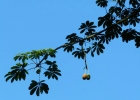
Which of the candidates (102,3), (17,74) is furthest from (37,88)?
(102,3)

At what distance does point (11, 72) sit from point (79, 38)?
142 cm

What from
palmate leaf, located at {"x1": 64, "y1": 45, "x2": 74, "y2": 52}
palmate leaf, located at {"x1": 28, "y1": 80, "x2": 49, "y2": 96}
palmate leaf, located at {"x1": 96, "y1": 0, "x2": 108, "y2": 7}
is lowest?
palmate leaf, located at {"x1": 28, "y1": 80, "x2": 49, "y2": 96}

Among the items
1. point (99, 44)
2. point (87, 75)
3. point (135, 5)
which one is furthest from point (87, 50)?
point (135, 5)

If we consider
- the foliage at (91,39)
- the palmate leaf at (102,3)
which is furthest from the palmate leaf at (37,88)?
the palmate leaf at (102,3)

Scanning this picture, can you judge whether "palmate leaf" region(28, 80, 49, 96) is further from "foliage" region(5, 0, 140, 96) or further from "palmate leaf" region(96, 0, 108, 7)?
"palmate leaf" region(96, 0, 108, 7)

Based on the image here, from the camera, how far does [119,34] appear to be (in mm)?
7254

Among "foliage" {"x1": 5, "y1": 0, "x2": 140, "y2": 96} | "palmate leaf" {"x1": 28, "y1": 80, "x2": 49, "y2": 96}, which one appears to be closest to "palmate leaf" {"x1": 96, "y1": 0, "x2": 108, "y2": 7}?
"foliage" {"x1": 5, "y1": 0, "x2": 140, "y2": 96}

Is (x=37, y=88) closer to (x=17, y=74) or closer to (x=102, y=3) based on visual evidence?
(x=17, y=74)

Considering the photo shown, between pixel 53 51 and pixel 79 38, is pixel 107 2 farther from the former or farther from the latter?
pixel 53 51

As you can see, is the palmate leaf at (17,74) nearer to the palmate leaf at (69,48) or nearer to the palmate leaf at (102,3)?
the palmate leaf at (69,48)

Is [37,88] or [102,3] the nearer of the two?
[37,88]

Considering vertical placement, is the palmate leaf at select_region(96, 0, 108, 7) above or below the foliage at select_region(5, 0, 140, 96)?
above

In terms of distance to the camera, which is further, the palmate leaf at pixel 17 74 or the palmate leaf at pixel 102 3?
the palmate leaf at pixel 102 3

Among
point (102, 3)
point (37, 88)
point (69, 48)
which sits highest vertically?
point (102, 3)
